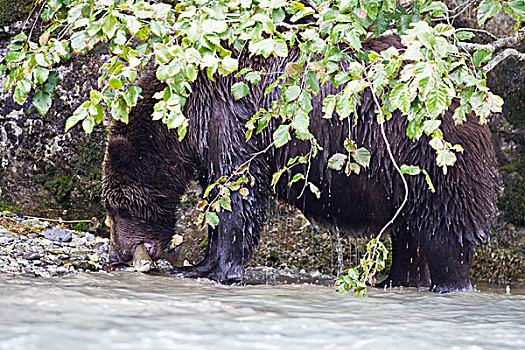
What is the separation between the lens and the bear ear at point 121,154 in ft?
17.8

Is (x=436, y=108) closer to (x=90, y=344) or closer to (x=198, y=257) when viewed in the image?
(x=90, y=344)

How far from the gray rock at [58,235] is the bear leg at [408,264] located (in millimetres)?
3118

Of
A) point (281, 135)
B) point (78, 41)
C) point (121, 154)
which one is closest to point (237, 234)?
point (121, 154)

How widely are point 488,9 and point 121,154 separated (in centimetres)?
342

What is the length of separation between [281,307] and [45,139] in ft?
16.8

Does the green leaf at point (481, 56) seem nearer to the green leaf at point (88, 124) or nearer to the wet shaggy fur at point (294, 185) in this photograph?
the wet shaggy fur at point (294, 185)

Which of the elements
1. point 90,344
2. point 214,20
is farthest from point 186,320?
point 214,20

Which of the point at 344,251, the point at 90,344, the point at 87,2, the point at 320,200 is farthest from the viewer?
the point at 344,251

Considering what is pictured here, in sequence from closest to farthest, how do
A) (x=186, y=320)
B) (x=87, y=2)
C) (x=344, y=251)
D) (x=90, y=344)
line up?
(x=90, y=344)
(x=186, y=320)
(x=87, y=2)
(x=344, y=251)

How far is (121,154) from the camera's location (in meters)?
5.44

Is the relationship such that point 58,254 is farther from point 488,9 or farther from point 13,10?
point 488,9

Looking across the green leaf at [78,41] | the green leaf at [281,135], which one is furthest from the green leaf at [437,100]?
the green leaf at [78,41]

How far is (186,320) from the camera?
8.18 feet

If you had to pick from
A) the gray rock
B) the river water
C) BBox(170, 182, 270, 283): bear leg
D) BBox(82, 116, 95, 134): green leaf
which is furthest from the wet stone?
BBox(82, 116, 95, 134): green leaf
